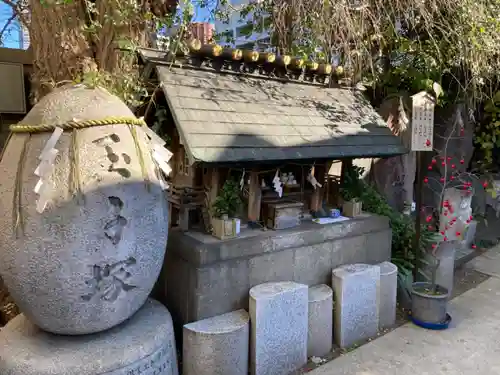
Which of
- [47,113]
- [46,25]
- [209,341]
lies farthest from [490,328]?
[46,25]

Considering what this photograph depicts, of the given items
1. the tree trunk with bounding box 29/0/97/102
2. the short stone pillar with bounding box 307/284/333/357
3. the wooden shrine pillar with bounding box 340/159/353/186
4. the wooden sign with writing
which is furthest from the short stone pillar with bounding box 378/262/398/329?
the tree trunk with bounding box 29/0/97/102

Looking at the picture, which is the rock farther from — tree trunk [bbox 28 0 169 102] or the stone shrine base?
tree trunk [bbox 28 0 169 102]

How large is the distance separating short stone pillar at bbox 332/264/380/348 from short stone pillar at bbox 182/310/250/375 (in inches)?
Result: 56.2

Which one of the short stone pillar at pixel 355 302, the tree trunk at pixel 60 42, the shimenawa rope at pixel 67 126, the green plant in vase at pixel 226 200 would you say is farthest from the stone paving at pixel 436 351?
the tree trunk at pixel 60 42

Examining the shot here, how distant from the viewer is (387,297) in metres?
5.20

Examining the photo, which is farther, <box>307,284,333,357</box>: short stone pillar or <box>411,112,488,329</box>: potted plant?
<box>411,112,488,329</box>: potted plant

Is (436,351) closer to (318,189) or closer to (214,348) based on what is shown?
(318,189)

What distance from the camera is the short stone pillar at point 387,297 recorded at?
516 cm

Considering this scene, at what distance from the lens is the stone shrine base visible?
394cm

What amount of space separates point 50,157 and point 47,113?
486 millimetres

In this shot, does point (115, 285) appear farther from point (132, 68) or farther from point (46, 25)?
point (46, 25)

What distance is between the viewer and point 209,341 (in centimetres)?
365

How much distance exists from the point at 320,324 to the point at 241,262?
49.2 inches

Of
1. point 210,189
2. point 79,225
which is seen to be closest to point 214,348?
point 210,189
